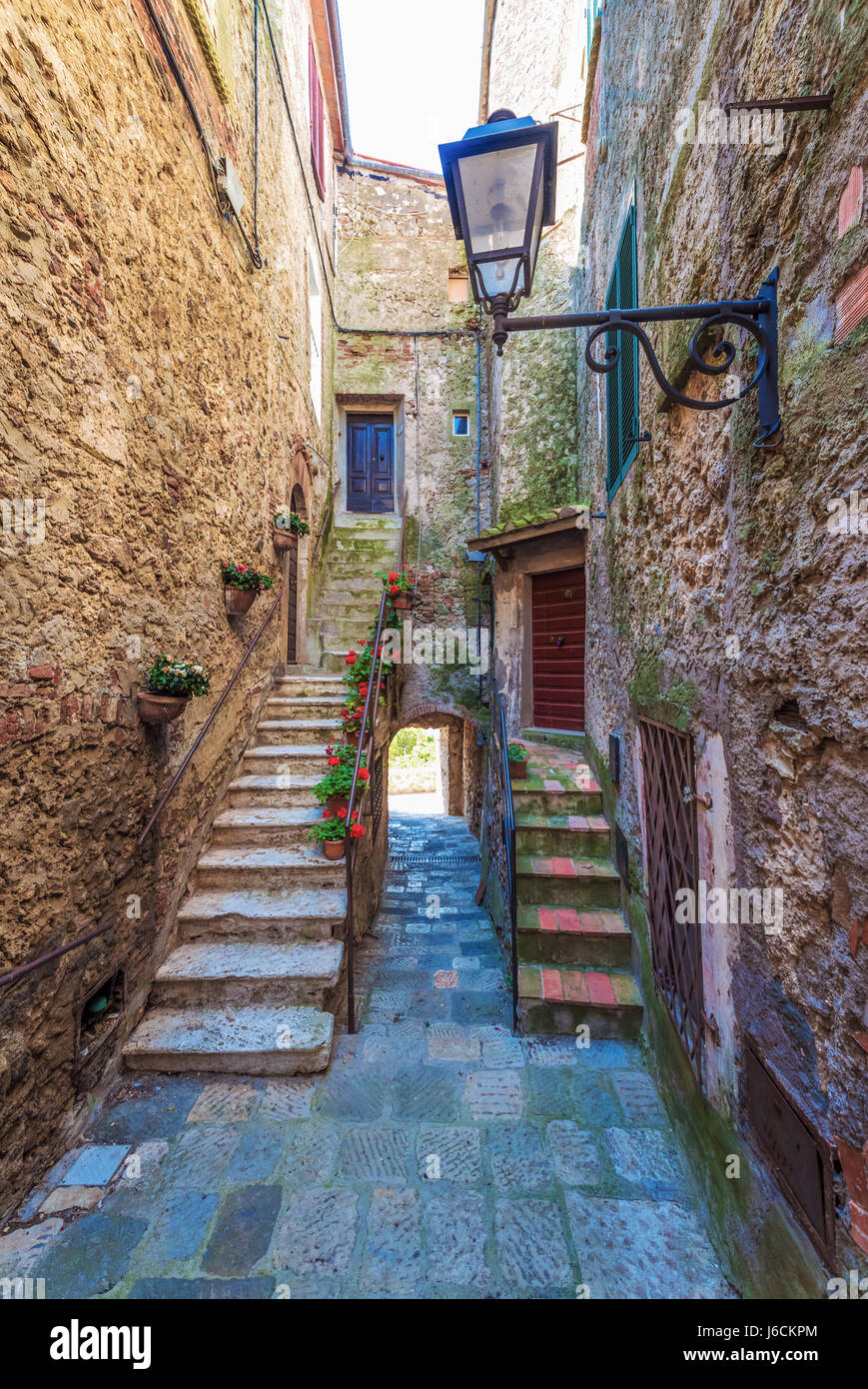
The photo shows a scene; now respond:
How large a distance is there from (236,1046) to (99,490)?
113 inches

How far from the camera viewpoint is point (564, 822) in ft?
14.0

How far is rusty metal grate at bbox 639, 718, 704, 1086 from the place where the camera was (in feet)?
7.66

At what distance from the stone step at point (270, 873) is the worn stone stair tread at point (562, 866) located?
4.32 ft

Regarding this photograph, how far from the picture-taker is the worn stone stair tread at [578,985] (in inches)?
129

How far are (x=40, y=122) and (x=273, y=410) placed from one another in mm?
3616

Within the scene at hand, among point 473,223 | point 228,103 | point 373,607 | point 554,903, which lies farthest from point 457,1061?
point 228,103

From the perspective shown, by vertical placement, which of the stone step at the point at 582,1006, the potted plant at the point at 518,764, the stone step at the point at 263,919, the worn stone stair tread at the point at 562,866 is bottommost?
the stone step at the point at 582,1006

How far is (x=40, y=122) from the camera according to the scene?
7.16ft

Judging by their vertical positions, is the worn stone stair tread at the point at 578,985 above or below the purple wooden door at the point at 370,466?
below

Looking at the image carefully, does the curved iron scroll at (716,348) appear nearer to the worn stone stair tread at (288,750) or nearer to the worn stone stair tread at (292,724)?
the worn stone stair tread at (288,750)

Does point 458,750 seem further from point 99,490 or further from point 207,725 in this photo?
point 99,490

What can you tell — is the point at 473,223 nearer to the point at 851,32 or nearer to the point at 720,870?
the point at 851,32

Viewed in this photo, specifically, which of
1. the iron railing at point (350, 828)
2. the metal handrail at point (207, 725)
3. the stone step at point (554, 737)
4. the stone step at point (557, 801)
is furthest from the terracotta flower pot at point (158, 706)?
the stone step at point (554, 737)

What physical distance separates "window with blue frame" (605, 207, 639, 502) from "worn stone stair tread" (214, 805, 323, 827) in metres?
3.36
